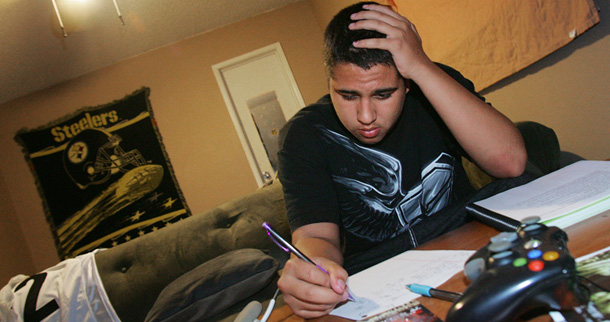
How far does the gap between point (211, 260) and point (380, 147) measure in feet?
3.67

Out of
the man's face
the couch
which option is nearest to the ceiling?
the couch

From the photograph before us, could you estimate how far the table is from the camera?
53cm

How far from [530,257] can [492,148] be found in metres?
0.67

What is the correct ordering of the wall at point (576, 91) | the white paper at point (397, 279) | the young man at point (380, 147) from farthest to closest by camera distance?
1. the wall at point (576, 91)
2. the young man at point (380, 147)
3. the white paper at point (397, 279)

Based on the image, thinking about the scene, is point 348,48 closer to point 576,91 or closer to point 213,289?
point 576,91

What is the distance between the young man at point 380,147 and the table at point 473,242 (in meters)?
0.11

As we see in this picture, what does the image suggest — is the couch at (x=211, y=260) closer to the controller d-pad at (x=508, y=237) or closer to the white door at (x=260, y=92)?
the controller d-pad at (x=508, y=237)

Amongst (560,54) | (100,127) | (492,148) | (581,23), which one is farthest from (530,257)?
(100,127)

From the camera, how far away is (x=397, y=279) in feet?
2.31

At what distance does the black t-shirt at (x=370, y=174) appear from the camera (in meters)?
1.14

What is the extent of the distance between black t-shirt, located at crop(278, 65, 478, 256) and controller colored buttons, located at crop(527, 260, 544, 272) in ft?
2.28

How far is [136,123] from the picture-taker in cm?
417

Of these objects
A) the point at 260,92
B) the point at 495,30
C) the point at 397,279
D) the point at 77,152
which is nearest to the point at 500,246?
the point at 397,279

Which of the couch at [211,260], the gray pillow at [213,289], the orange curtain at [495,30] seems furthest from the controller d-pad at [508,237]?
the gray pillow at [213,289]
